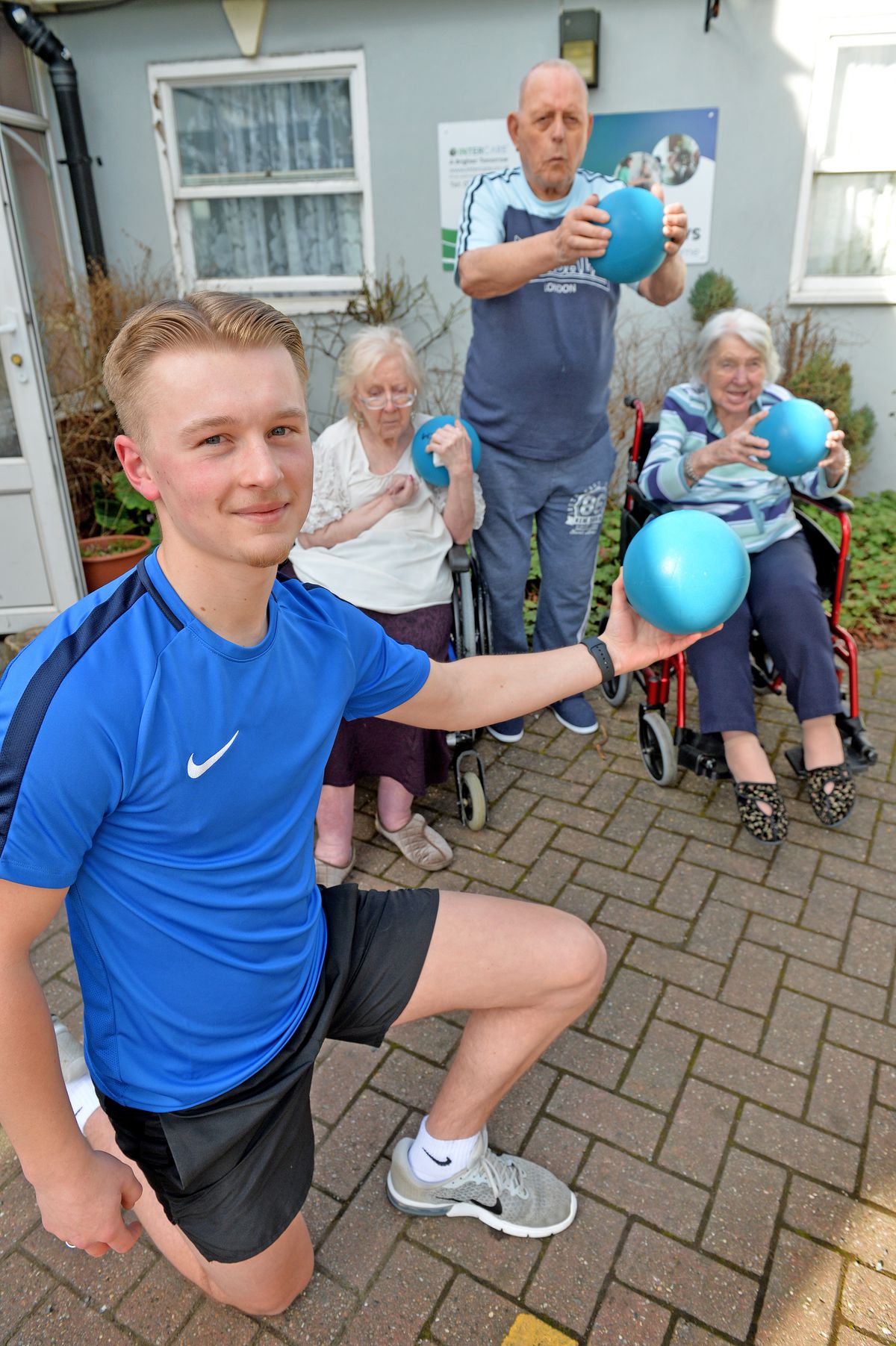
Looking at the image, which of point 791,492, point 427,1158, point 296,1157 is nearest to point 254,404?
point 296,1157

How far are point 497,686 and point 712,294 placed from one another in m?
4.71

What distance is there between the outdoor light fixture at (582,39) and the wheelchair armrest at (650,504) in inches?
130

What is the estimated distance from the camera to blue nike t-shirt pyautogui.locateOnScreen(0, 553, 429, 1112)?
1172 millimetres

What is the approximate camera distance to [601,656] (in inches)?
76.0

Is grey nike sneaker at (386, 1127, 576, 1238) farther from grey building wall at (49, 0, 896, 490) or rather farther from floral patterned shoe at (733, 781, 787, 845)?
grey building wall at (49, 0, 896, 490)

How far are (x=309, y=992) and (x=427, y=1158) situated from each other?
52 cm

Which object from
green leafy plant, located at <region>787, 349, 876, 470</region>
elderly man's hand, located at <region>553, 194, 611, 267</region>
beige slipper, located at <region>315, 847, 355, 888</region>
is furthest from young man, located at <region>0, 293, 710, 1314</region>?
green leafy plant, located at <region>787, 349, 876, 470</region>

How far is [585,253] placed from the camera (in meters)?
2.73

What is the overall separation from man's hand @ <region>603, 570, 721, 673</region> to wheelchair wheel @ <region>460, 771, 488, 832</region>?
1.19m

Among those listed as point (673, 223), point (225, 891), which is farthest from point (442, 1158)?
point (673, 223)

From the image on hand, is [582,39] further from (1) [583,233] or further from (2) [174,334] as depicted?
(2) [174,334]

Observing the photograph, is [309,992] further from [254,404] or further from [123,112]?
[123,112]

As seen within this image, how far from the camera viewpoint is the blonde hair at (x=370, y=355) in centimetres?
291

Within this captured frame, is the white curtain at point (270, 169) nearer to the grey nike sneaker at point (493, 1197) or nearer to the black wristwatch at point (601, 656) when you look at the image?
the black wristwatch at point (601, 656)
